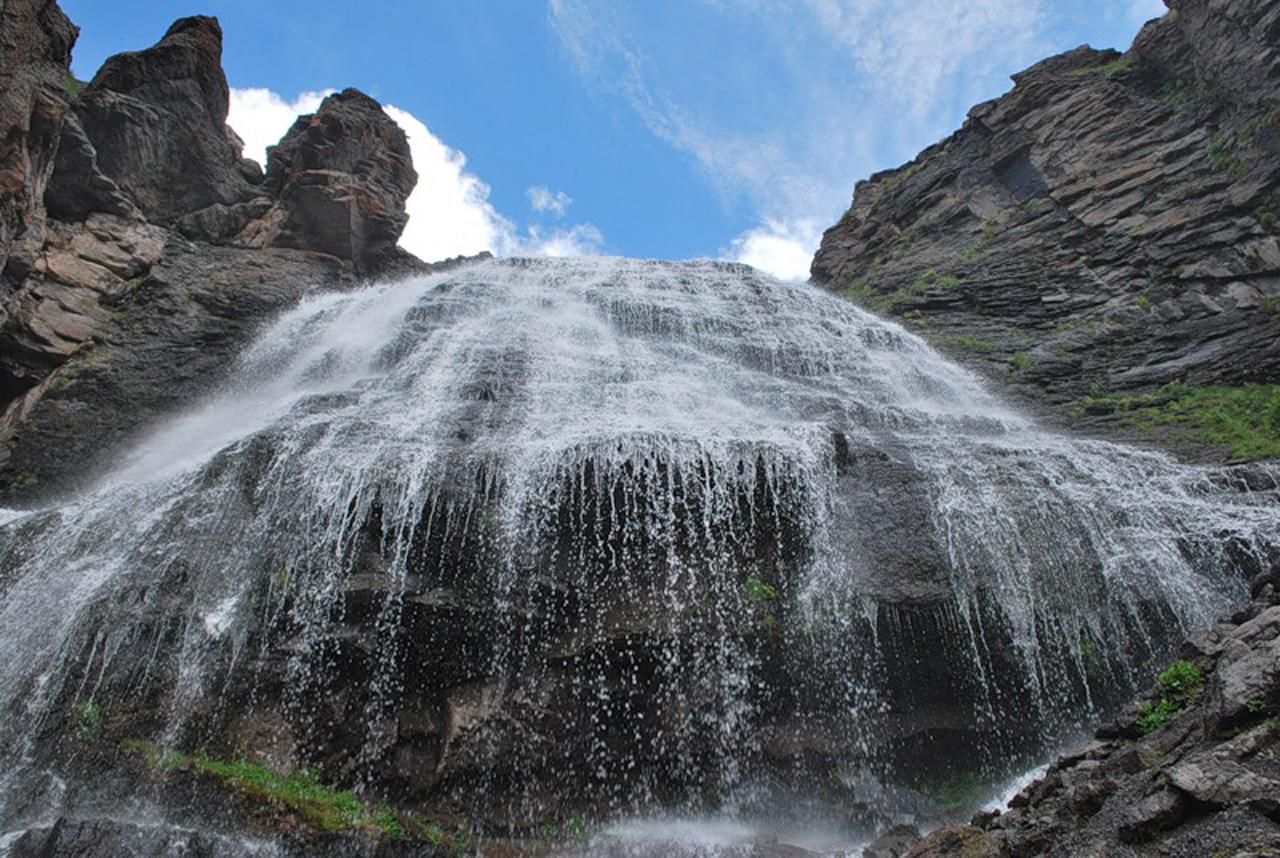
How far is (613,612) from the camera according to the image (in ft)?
34.0

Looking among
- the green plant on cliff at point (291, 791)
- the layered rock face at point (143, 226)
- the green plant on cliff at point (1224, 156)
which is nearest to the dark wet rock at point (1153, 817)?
the green plant on cliff at point (291, 791)

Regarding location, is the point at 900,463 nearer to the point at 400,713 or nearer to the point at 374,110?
the point at 400,713

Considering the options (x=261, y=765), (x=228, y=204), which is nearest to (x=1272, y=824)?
(x=261, y=765)

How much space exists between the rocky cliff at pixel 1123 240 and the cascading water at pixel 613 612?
4644 mm

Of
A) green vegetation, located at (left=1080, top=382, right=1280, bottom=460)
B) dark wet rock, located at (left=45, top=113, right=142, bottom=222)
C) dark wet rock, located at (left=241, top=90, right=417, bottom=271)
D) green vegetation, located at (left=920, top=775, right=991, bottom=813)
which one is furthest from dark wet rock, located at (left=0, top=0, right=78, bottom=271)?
green vegetation, located at (left=1080, top=382, right=1280, bottom=460)

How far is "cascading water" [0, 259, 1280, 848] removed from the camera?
9539 millimetres

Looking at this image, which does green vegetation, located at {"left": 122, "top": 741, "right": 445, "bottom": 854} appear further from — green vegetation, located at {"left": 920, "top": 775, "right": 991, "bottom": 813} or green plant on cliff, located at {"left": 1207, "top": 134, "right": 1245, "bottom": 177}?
green plant on cliff, located at {"left": 1207, "top": 134, "right": 1245, "bottom": 177}

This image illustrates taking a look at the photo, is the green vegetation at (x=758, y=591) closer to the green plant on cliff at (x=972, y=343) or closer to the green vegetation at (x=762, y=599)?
the green vegetation at (x=762, y=599)

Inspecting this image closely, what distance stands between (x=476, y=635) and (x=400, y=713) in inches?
53.8

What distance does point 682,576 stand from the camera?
35.0 feet

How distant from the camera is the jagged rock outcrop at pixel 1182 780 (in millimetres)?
4168

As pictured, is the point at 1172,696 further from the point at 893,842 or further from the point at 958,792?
the point at 958,792

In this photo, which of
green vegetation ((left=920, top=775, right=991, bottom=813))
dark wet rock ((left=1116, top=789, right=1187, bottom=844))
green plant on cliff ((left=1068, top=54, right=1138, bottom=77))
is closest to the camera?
dark wet rock ((left=1116, top=789, right=1187, bottom=844))

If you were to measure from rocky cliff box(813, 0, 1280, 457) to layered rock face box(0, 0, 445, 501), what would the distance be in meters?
19.8
